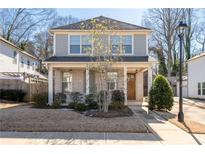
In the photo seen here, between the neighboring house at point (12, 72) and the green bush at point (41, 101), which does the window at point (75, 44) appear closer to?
the green bush at point (41, 101)

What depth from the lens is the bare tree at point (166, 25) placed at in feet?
148

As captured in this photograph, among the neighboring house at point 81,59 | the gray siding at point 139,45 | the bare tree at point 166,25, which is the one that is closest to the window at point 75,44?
the neighboring house at point 81,59

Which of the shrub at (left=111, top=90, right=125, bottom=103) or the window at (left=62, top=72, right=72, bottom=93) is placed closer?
the shrub at (left=111, top=90, right=125, bottom=103)

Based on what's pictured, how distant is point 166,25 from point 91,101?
29041 millimetres

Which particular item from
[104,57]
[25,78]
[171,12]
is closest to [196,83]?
Result: [171,12]

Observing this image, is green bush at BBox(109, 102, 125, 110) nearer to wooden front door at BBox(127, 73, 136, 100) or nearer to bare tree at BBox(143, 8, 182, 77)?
wooden front door at BBox(127, 73, 136, 100)

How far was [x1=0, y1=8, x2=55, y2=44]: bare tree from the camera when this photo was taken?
47.0 m

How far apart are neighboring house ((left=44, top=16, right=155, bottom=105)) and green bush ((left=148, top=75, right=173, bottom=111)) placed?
1965 mm

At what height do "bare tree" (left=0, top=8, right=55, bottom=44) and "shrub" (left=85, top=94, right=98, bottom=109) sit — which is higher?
"bare tree" (left=0, top=8, right=55, bottom=44)

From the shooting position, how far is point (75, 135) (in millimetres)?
10117

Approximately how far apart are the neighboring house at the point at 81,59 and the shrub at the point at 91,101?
4.04 feet

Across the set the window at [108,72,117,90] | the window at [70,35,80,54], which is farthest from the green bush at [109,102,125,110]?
the window at [70,35,80,54]

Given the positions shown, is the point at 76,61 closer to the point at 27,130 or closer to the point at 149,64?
the point at 149,64

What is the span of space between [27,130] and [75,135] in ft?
6.02
